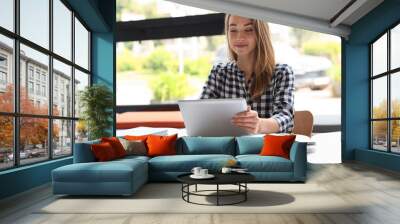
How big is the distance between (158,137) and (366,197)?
3166mm

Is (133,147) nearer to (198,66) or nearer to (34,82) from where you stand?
(34,82)

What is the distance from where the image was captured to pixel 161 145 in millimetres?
6324

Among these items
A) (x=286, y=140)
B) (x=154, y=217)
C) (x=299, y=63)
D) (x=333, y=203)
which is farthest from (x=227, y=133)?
(x=299, y=63)

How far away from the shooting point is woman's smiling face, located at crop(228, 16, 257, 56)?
5.94 metres

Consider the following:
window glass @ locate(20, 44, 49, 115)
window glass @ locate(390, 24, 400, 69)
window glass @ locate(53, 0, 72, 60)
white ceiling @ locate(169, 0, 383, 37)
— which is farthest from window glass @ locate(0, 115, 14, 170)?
window glass @ locate(390, 24, 400, 69)

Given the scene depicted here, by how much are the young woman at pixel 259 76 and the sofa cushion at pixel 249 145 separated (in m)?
0.41

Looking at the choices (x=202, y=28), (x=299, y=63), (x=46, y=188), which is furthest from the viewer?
(x=299, y=63)

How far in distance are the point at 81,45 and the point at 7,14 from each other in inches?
124

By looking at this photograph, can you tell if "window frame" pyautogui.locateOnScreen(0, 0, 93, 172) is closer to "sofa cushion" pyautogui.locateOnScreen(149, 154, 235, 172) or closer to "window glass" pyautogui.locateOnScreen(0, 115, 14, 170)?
"window glass" pyautogui.locateOnScreen(0, 115, 14, 170)

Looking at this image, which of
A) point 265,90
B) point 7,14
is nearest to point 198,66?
point 265,90

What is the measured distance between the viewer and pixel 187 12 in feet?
81.0

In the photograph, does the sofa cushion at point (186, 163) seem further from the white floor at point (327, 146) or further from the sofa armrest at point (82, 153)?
the white floor at point (327, 146)

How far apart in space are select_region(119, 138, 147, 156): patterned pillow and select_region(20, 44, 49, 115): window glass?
4.17ft

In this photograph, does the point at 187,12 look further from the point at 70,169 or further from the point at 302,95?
the point at 70,169
